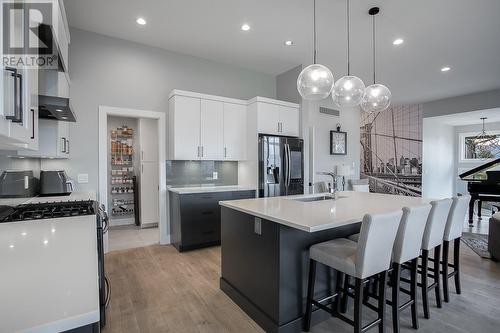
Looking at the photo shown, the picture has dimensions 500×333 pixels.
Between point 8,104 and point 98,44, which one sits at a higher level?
point 98,44

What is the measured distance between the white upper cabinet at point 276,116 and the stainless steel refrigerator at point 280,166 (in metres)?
0.18

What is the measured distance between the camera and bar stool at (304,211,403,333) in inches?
63.5

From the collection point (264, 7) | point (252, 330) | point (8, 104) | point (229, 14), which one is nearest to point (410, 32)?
point (264, 7)

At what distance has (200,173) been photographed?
442 centimetres

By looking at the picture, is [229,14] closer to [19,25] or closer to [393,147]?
[19,25]

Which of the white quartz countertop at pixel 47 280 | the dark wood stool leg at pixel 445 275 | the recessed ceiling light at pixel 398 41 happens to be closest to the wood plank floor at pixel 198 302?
the dark wood stool leg at pixel 445 275

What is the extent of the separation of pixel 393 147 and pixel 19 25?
813 centimetres

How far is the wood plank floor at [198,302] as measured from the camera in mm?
2025

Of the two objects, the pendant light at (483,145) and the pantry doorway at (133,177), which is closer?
the pantry doorway at (133,177)

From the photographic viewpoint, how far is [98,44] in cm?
361

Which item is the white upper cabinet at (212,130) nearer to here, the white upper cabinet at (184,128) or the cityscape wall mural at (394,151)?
the white upper cabinet at (184,128)

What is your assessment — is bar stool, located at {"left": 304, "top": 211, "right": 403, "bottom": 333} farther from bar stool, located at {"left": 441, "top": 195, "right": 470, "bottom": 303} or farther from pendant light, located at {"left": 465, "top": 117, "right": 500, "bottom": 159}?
pendant light, located at {"left": 465, "top": 117, "right": 500, "bottom": 159}

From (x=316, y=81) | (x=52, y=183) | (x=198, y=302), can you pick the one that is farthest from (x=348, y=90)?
(x=52, y=183)

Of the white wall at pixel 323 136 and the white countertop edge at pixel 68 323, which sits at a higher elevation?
the white wall at pixel 323 136
